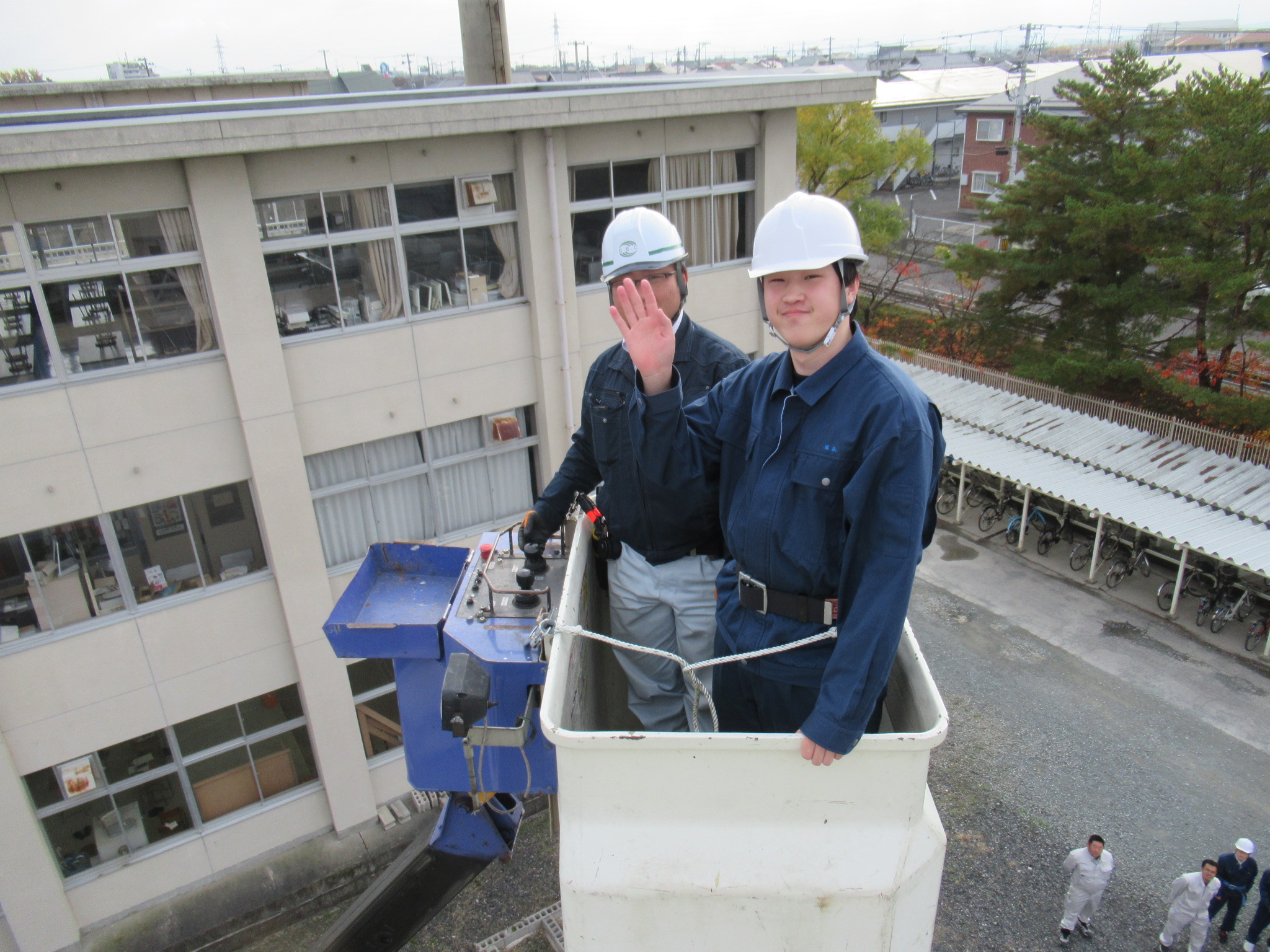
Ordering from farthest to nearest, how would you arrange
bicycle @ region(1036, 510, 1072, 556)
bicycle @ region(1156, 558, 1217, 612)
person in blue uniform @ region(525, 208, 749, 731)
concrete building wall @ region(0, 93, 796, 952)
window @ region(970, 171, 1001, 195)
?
window @ region(970, 171, 1001, 195) < bicycle @ region(1036, 510, 1072, 556) < bicycle @ region(1156, 558, 1217, 612) < concrete building wall @ region(0, 93, 796, 952) < person in blue uniform @ region(525, 208, 749, 731)

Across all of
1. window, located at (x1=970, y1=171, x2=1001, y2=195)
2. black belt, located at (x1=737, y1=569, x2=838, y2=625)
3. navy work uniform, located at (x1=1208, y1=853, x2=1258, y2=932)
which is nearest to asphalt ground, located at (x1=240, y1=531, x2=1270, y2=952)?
navy work uniform, located at (x1=1208, y1=853, x2=1258, y2=932)

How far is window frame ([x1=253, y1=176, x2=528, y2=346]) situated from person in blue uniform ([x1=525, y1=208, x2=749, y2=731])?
6.29 metres

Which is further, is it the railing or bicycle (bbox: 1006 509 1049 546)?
bicycle (bbox: 1006 509 1049 546)

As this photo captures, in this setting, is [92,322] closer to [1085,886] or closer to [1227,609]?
[1085,886]

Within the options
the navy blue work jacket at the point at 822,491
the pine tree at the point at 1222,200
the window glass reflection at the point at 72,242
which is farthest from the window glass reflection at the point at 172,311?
the pine tree at the point at 1222,200

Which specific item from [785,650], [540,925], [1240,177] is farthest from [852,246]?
[1240,177]

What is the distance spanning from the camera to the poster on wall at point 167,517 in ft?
28.2

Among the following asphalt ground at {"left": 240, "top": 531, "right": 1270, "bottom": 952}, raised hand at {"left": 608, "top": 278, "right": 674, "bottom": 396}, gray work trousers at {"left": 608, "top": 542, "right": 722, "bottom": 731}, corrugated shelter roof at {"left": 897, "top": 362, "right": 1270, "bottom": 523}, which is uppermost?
raised hand at {"left": 608, "top": 278, "right": 674, "bottom": 396}

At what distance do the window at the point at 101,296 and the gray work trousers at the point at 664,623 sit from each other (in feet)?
22.2

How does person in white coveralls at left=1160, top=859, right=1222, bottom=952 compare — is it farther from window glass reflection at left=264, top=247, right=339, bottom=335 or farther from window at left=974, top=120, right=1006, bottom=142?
window at left=974, top=120, right=1006, bottom=142

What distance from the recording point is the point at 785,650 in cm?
266

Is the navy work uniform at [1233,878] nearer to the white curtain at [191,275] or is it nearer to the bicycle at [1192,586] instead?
the bicycle at [1192,586]

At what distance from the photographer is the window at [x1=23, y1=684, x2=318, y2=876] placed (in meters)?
8.88

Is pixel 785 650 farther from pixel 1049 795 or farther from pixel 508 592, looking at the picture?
pixel 1049 795
